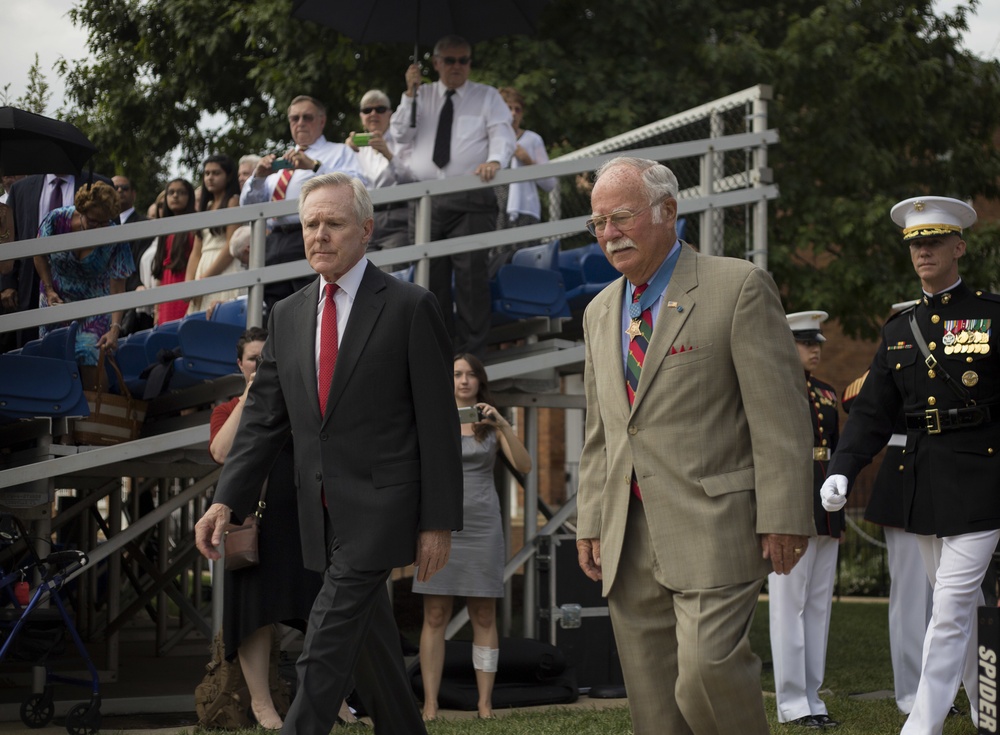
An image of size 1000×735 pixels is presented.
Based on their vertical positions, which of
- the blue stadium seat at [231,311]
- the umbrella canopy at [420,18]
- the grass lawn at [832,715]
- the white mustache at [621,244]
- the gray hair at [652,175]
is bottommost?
the grass lawn at [832,715]

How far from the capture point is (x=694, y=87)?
17312mm

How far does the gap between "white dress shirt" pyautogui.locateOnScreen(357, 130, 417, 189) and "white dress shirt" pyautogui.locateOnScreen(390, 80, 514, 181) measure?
0.16ft

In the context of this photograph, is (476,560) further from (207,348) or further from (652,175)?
(652,175)

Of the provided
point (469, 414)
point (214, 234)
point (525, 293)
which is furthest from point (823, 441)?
point (214, 234)

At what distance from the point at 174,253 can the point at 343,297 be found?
5.19 metres

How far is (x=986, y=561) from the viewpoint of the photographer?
6.60 meters

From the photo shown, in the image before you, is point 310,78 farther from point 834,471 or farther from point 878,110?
point 834,471

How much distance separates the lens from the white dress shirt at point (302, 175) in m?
9.06

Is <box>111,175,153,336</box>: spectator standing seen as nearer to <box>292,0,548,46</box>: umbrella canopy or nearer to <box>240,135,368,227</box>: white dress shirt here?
<box>240,135,368,227</box>: white dress shirt

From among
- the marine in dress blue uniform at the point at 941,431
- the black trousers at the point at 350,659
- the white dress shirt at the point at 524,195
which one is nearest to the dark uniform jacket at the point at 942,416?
the marine in dress blue uniform at the point at 941,431

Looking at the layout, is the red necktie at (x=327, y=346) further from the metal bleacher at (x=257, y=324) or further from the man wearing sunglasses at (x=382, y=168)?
the man wearing sunglasses at (x=382, y=168)

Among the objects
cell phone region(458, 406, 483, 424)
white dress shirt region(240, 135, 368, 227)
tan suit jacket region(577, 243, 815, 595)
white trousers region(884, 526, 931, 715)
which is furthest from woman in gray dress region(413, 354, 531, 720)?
tan suit jacket region(577, 243, 815, 595)

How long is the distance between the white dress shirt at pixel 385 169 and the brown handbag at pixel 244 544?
9.97ft

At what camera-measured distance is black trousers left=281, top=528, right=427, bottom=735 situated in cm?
473
